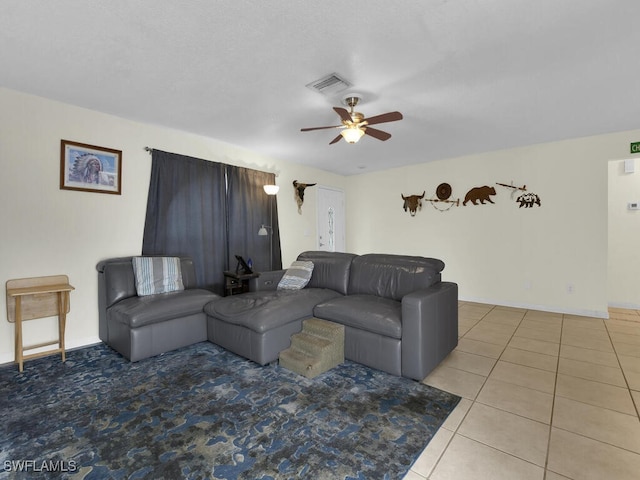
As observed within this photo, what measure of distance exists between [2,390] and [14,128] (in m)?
2.28

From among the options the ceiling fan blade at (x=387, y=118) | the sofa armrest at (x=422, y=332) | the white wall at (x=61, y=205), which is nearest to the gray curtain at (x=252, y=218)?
the white wall at (x=61, y=205)

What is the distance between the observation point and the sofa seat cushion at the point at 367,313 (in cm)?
240

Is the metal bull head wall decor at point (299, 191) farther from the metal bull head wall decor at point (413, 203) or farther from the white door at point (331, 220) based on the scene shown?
the metal bull head wall decor at point (413, 203)

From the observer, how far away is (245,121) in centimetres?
349

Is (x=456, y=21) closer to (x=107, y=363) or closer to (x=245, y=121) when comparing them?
(x=245, y=121)

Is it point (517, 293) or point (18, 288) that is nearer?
point (18, 288)

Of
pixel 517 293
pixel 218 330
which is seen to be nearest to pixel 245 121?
pixel 218 330

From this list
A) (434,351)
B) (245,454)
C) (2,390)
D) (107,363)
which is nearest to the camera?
(245,454)

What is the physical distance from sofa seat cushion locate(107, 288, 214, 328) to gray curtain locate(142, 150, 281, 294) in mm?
831

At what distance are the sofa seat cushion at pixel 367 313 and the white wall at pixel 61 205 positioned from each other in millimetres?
2453

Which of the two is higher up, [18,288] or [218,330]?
[18,288]

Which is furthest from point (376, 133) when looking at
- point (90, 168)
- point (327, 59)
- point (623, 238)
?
point (623, 238)
